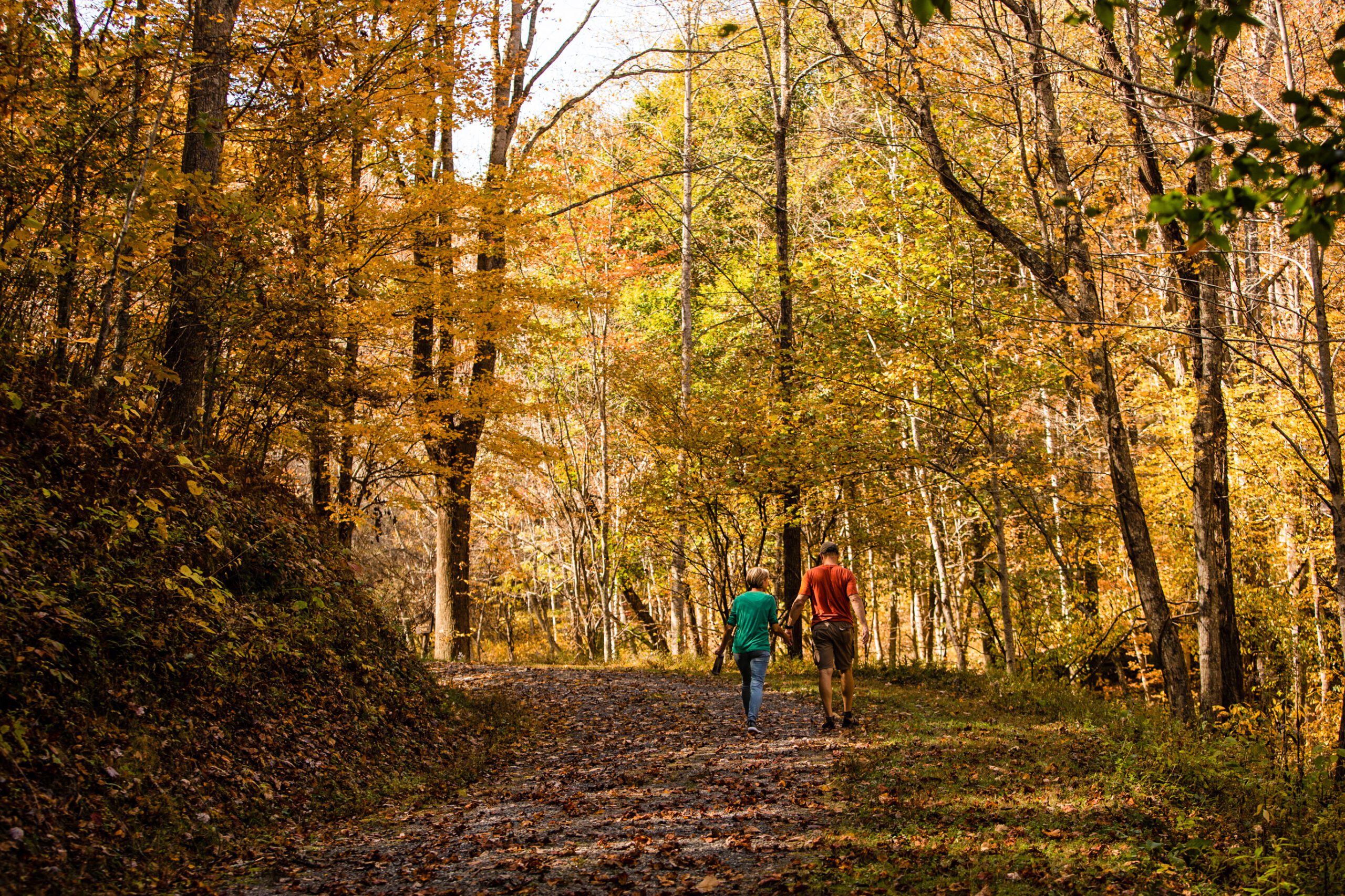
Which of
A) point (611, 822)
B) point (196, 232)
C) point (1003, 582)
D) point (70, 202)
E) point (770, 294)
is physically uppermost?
point (770, 294)

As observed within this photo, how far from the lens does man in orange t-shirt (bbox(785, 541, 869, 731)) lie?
357 inches

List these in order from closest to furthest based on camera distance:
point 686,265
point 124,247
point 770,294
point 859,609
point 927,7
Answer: point 927,7 → point 124,247 → point 859,609 → point 686,265 → point 770,294

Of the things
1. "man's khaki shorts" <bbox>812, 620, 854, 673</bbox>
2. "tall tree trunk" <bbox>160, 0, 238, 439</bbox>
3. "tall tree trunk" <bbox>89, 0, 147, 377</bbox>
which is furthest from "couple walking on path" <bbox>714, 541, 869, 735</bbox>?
"tall tree trunk" <bbox>89, 0, 147, 377</bbox>

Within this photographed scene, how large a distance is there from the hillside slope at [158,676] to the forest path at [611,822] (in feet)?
2.17

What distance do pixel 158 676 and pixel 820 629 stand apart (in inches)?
231

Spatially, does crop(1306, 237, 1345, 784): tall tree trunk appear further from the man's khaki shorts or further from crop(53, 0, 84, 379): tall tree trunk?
crop(53, 0, 84, 379): tall tree trunk

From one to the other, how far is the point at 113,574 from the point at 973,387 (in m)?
10.8

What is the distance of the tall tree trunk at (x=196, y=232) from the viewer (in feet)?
26.2

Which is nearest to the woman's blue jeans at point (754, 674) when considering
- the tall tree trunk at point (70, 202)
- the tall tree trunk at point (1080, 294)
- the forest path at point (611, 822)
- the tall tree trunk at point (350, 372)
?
the forest path at point (611, 822)

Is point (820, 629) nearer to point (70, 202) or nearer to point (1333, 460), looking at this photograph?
point (1333, 460)

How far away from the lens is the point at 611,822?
6238 mm

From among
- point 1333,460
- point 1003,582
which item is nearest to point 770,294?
point 1003,582

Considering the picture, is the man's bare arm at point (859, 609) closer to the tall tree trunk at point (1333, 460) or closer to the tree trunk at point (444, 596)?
the tall tree trunk at point (1333, 460)

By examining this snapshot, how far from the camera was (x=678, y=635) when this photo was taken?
2011 cm
